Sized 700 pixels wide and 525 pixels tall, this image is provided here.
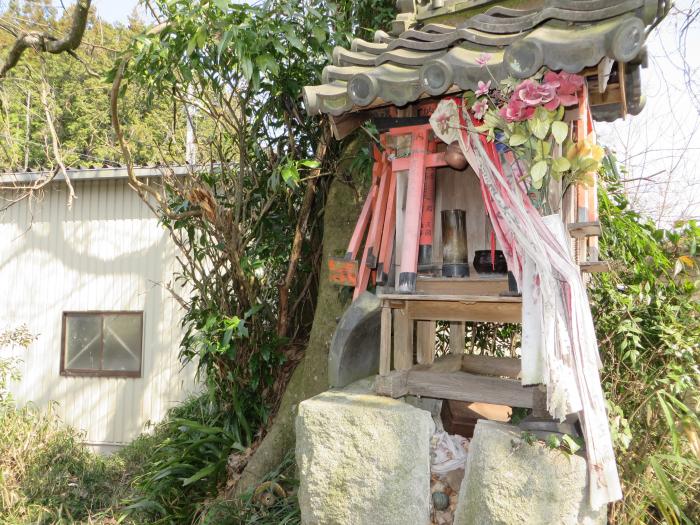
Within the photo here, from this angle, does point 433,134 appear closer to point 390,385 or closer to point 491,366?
point 390,385

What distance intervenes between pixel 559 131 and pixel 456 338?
230 centimetres

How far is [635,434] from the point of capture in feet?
11.8

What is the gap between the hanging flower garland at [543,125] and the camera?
8.74 ft

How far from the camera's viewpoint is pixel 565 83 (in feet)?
8.77

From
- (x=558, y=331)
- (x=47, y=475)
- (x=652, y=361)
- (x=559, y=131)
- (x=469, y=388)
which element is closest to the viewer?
(x=558, y=331)

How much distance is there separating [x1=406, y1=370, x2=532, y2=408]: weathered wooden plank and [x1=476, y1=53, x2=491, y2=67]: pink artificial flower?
1.72m

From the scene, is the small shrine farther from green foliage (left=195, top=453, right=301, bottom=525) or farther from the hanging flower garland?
green foliage (left=195, top=453, right=301, bottom=525)

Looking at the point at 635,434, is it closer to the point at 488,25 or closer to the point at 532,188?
the point at 532,188

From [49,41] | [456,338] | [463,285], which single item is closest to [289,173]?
[463,285]

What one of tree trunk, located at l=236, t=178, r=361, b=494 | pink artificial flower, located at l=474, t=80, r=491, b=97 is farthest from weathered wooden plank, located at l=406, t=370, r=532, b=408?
pink artificial flower, located at l=474, t=80, r=491, b=97

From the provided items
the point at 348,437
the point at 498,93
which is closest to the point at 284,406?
the point at 348,437

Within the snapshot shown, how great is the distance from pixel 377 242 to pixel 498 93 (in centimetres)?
119

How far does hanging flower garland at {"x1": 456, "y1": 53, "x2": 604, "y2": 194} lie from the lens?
266cm

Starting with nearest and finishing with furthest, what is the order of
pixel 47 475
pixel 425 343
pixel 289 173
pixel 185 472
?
1. pixel 289 173
2. pixel 425 343
3. pixel 185 472
4. pixel 47 475
